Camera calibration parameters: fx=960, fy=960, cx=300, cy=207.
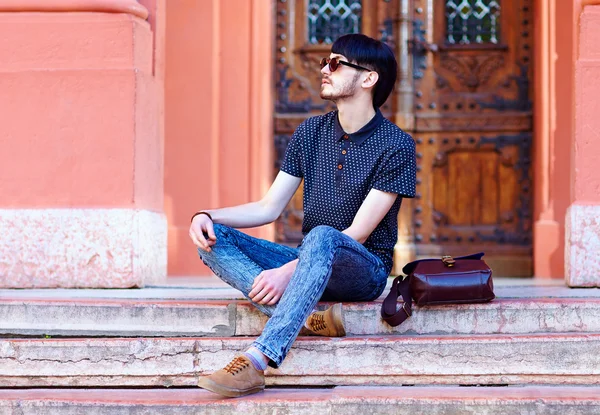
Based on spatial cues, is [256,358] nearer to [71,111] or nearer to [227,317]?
[227,317]

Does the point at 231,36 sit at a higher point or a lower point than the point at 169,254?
higher

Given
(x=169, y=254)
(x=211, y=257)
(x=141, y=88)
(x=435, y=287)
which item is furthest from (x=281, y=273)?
(x=169, y=254)

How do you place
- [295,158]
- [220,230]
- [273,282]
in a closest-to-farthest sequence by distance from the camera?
1. [273,282]
2. [220,230]
3. [295,158]

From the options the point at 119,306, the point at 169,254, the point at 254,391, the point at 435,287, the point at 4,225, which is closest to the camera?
the point at 254,391

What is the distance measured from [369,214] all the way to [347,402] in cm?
89

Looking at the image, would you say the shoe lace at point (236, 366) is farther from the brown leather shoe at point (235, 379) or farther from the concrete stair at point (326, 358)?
the concrete stair at point (326, 358)

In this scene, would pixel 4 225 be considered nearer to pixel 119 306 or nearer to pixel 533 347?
pixel 119 306

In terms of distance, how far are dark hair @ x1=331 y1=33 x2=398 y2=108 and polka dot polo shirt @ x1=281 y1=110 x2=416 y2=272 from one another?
0.18 meters

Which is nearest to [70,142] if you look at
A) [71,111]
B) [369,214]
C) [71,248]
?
[71,111]

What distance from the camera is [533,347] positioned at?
4012mm

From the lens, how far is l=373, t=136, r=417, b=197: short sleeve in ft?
13.9

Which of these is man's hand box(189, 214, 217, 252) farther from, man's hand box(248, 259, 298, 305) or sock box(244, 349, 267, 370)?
sock box(244, 349, 267, 370)

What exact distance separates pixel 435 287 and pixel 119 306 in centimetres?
146

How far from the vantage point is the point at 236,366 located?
12.2 ft
